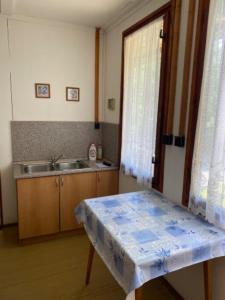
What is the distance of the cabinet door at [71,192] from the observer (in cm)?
262

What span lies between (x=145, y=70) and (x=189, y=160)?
37.9 inches

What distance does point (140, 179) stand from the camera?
7.39ft

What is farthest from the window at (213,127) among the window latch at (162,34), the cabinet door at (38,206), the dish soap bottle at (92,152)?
the dish soap bottle at (92,152)

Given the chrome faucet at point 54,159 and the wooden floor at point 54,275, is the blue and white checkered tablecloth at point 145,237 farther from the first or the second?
the chrome faucet at point 54,159

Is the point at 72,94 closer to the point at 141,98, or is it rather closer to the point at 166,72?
the point at 141,98

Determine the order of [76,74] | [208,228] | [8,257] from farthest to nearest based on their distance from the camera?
[76,74] < [8,257] < [208,228]

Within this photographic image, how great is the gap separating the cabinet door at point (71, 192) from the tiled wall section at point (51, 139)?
0.55m

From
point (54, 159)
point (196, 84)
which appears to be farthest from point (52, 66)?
point (196, 84)

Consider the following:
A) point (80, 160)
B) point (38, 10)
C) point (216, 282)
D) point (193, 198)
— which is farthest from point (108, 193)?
point (38, 10)

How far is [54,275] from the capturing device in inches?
82.7

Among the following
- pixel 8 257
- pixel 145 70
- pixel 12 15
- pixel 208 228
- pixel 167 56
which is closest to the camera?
pixel 208 228

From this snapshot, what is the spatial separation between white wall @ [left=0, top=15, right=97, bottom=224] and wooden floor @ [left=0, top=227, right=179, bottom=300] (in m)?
0.70

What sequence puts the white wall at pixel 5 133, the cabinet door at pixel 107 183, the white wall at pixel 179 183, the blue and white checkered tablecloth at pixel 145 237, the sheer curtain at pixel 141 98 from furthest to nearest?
the cabinet door at pixel 107 183, the white wall at pixel 5 133, the sheer curtain at pixel 141 98, the white wall at pixel 179 183, the blue and white checkered tablecloth at pixel 145 237

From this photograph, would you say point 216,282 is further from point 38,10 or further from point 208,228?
point 38,10
